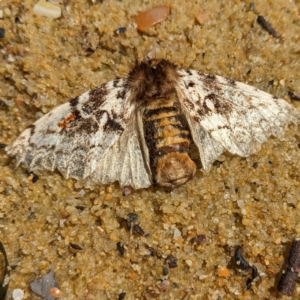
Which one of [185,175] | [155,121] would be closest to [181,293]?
[185,175]

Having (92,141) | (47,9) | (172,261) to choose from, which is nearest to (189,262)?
(172,261)

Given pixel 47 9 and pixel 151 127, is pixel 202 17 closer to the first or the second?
pixel 151 127

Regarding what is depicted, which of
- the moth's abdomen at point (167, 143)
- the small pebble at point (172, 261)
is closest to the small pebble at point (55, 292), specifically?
the small pebble at point (172, 261)

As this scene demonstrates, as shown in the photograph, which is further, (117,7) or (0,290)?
(117,7)

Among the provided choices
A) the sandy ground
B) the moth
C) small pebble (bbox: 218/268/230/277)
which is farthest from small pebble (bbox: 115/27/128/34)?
small pebble (bbox: 218/268/230/277)

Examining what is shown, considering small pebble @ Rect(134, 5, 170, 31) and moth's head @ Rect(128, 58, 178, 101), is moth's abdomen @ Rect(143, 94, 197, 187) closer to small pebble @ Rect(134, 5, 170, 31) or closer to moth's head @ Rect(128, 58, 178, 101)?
moth's head @ Rect(128, 58, 178, 101)

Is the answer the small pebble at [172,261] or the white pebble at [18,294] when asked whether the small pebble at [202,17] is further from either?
the white pebble at [18,294]

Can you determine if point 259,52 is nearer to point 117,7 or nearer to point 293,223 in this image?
point 117,7
